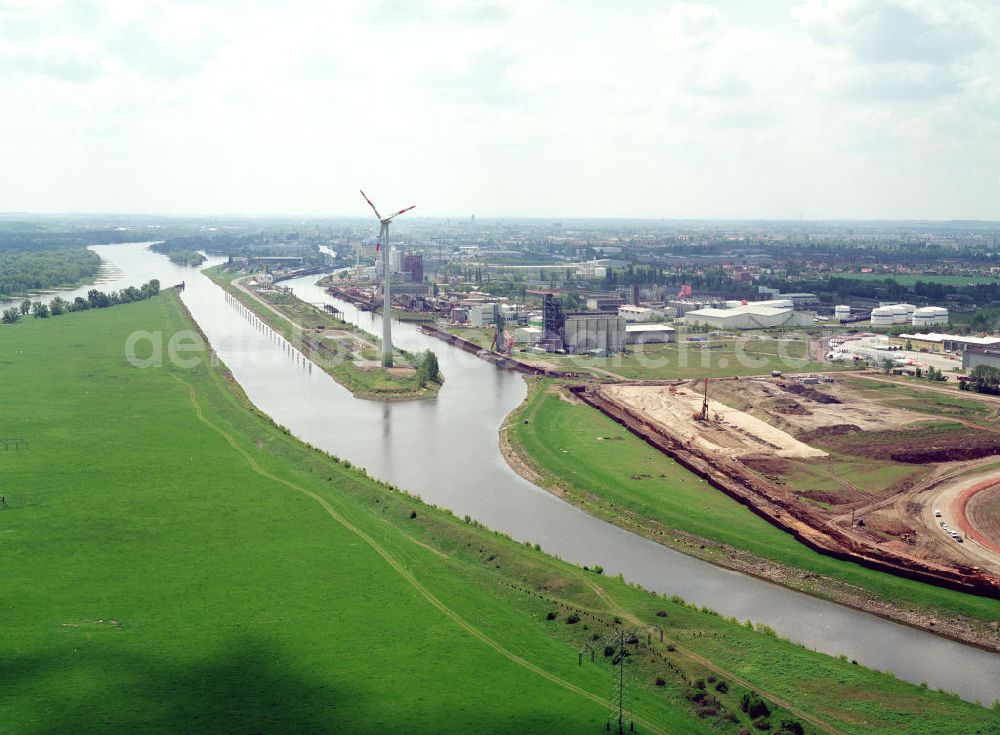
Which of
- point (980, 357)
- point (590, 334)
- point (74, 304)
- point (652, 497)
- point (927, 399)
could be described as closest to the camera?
point (652, 497)

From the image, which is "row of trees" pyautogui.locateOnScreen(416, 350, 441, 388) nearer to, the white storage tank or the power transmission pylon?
the power transmission pylon

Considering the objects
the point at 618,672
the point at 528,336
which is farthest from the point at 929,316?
the point at 618,672

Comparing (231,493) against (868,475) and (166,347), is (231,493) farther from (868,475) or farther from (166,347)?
(166,347)

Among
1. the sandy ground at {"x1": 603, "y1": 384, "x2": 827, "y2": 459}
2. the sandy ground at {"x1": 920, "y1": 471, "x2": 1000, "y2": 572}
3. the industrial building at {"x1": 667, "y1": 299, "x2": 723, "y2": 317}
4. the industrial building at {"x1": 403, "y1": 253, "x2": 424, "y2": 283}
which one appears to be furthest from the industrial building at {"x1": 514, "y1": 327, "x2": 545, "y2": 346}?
the industrial building at {"x1": 403, "y1": 253, "x2": 424, "y2": 283}

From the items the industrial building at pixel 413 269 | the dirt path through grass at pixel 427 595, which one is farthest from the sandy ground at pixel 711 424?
the industrial building at pixel 413 269

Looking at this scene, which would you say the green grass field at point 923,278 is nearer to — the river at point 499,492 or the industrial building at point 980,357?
the industrial building at point 980,357

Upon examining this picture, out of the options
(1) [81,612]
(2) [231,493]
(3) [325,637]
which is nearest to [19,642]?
(1) [81,612]

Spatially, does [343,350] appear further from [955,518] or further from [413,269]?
[413,269]
